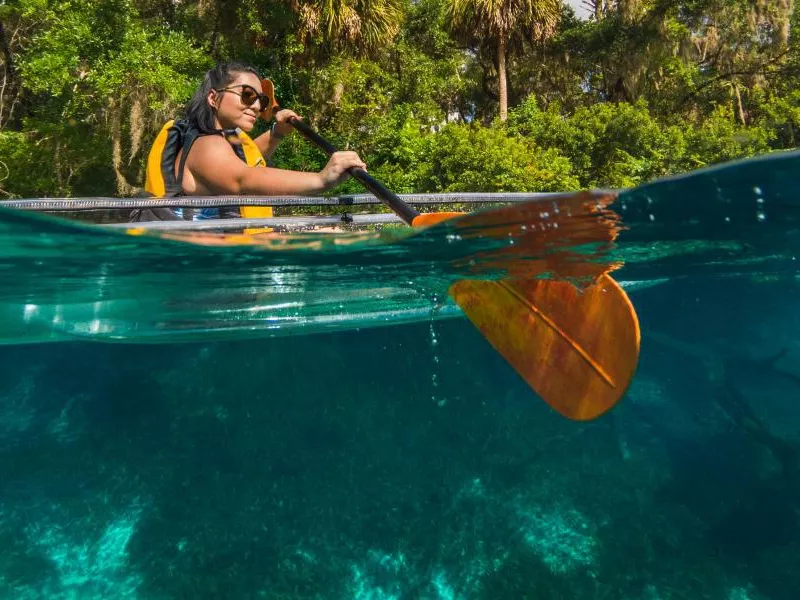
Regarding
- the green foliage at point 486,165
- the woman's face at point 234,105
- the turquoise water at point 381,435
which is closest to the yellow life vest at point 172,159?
the woman's face at point 234,105

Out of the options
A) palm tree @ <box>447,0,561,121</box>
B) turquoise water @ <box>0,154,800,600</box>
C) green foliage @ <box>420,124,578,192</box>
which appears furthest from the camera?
palm tree @ <box>447,0,561,121</box>

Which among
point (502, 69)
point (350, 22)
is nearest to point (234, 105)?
point (350, 22)

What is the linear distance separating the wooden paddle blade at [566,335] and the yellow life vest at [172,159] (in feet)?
4.78

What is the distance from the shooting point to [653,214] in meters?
2.91

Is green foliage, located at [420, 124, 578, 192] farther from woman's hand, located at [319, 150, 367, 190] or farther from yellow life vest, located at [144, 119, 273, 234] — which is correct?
woman's hand, located at [319, 150, 367, 190]

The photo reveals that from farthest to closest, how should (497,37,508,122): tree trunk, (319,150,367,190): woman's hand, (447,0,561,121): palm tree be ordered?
(497,37,508,122): tree trunk < (447,0,561,121): palm tree < (319,150,367,190): woman's hand

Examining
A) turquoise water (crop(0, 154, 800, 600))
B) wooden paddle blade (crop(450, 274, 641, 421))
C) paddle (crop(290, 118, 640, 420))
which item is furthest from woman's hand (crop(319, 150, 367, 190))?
wooden paddle blade (crop(450, 274, 641, 421))

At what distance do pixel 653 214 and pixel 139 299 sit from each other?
2.84 metres

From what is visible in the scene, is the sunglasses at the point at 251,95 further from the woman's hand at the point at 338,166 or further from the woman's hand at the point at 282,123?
the woman's hand at the point at 338,166

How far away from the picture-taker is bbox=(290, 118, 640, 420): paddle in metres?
3.44

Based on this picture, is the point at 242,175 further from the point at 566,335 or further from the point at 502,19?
the point at 502,19

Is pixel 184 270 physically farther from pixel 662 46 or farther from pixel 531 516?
pixel 662 46

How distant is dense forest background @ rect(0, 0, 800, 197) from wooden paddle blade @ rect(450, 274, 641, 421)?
8.01 meters

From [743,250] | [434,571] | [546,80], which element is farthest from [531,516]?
[546,80]
